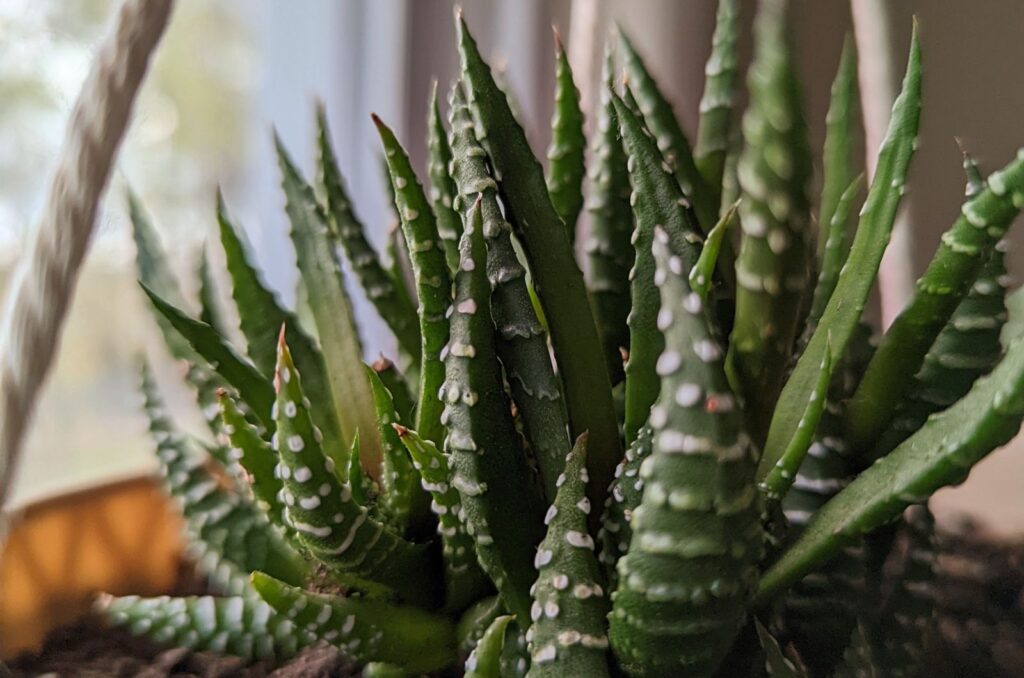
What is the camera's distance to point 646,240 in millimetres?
347

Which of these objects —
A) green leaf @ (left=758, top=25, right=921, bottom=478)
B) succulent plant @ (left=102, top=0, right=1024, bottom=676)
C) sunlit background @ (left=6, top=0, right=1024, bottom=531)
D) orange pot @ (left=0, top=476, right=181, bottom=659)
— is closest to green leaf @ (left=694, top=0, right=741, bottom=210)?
succulent plant @ (left=102, top=0, right=1024, bottom=676)

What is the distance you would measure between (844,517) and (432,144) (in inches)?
9.6

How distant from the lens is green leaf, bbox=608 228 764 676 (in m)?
0.26

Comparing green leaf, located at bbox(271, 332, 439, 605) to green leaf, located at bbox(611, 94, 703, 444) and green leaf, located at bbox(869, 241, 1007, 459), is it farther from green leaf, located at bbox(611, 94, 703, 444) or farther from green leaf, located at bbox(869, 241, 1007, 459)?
green leaf, located at bbox(869, 241, 1007, 459)

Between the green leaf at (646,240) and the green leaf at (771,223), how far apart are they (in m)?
0.03

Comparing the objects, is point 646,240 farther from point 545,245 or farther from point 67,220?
point 67,220

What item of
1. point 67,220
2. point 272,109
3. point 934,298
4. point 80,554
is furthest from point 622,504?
point 272,109

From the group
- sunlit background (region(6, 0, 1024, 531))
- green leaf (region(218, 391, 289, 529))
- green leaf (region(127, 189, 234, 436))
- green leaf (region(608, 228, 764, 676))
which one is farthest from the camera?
sunlit background (region(6, 0, 1024, 531))

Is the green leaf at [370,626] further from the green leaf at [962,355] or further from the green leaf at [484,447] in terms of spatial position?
the green leaf at [962,355]

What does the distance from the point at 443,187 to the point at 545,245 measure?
0.08 meters

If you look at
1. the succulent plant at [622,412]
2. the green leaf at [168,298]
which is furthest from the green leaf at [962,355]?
the green leaf at [168,298]

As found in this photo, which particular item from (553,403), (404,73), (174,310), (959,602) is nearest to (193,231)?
(404,73)

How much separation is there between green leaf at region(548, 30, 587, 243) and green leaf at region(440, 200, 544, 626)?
0.10m

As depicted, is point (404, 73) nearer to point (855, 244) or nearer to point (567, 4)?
point (567, 4)
